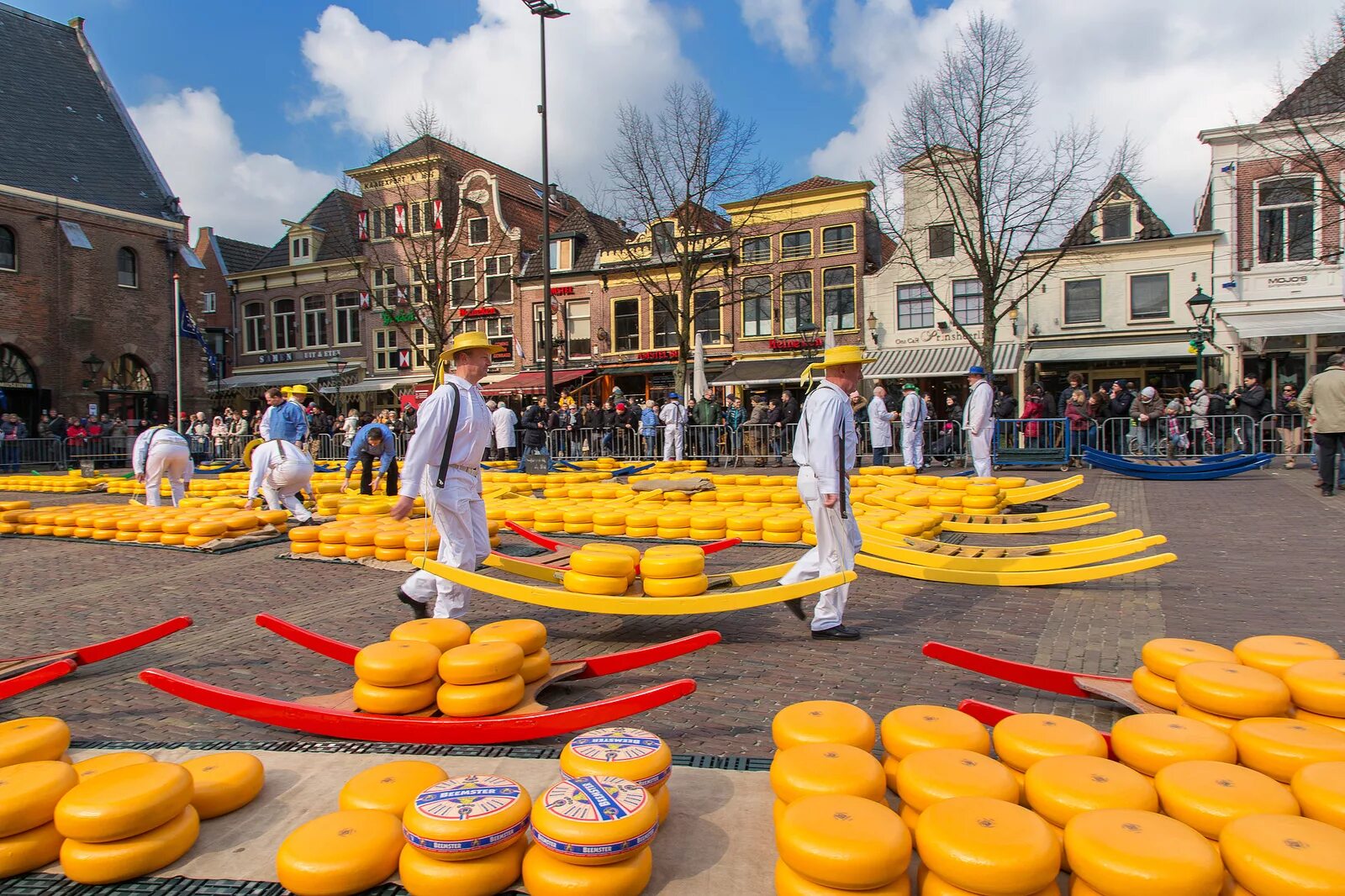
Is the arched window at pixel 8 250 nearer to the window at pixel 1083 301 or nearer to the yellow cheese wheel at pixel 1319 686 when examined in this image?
the window at pixel 1083 301

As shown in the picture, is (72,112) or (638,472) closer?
(638,472)

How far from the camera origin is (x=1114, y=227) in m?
28.6

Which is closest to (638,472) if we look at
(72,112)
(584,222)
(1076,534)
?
(1076,534)

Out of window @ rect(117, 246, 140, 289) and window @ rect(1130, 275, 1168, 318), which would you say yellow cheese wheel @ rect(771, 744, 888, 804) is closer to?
window @ rect(1130, 275, 1168, 318)

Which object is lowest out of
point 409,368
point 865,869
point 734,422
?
point 865,869

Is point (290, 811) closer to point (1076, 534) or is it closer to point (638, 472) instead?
point (1076, 534)

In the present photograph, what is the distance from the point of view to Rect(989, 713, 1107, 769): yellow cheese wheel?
2732 millimetres

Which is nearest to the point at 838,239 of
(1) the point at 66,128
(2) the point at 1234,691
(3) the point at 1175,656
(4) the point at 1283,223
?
(4) the point at 1283,223

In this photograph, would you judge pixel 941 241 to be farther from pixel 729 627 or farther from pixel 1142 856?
pixel 1142 856

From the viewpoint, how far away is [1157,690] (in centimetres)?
344

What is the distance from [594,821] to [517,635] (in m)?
1.92

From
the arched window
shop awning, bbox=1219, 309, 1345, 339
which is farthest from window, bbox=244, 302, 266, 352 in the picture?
shop awning, bbox=1219, 309, 1345, 339

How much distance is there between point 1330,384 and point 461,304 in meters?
32.6

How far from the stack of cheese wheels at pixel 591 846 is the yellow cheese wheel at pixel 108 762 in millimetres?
1628
